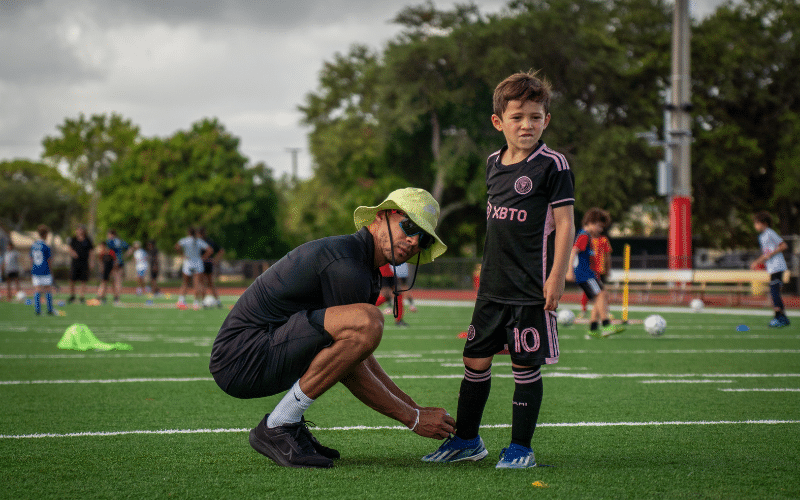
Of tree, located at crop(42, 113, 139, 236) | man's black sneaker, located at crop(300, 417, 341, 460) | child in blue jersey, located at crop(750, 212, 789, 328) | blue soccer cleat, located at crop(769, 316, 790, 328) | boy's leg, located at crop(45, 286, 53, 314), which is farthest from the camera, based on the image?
tree, located at crop(42, 113, 139, 236)

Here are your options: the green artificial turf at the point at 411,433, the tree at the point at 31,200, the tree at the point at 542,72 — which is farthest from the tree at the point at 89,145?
the green artificial turf at the point at 411,433

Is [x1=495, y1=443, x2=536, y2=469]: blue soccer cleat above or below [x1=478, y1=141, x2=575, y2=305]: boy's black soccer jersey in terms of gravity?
below

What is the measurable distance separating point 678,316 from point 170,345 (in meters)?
11.2

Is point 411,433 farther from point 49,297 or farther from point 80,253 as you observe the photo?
point 80,253

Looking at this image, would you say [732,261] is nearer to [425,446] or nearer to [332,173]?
[332,173]

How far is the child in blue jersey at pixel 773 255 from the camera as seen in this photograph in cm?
1438

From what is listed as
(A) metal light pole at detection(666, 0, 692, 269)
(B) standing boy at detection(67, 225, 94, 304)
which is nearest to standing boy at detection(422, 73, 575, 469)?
(A) metal light pole at detection(666, 0, 692, 269)

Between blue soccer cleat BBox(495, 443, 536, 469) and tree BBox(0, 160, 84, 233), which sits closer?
blue soccer cleat BBox(495, 443, 536, 469)

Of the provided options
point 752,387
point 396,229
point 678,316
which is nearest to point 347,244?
point 396,229

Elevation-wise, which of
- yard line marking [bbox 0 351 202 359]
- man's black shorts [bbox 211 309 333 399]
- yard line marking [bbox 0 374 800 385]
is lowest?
yard line marking [bbox 0 351 202 359]

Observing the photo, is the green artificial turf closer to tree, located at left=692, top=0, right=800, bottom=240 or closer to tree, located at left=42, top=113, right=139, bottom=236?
tree, located at left=692, top=0, right=800, bottom=240

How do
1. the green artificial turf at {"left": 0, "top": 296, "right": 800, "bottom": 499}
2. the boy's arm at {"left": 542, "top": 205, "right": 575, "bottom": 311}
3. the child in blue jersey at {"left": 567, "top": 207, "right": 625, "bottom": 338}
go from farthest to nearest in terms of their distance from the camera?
1. the child in blue jersey at {"left": 567, "top": 207, "right": 625, "bottom": 338}
2. the boy's arm at {"left": 542, "top": 205, "right": 575, "bottom": 311}
3. the green artificial turf at {"left": 0, "top": 296, "right": 800, "bottom": 499}

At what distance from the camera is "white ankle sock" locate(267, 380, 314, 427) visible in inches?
168

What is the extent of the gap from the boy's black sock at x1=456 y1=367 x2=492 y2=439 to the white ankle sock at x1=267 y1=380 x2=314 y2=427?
32.0 inches
